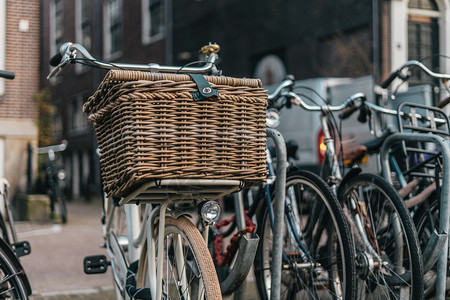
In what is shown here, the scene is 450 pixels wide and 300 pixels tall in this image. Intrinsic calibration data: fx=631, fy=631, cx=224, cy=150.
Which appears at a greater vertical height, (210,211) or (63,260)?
(210,211)

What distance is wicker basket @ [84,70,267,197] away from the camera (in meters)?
2.41

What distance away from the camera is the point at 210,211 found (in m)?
2.67

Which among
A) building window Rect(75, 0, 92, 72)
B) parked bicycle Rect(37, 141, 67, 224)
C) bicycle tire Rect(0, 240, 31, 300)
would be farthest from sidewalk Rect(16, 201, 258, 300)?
building window Rect(75, 0, 92, 72)

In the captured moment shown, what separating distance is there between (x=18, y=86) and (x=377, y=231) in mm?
8297

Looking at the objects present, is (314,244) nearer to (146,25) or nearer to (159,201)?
(159,201)

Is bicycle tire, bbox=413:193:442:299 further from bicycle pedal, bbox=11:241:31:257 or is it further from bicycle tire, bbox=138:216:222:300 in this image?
bicycle pedal, bbox=11:241:31:257

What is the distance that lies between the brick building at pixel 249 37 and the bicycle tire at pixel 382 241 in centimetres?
823

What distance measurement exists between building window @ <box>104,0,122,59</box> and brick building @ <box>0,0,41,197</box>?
12843mm

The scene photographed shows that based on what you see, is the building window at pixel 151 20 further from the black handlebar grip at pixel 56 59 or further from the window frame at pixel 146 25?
the black handlebar grip at pixel 56 59

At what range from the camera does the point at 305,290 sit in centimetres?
335

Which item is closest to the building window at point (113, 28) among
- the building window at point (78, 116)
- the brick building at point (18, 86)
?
the building window at point (78, 116)

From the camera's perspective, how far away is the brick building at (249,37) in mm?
13992

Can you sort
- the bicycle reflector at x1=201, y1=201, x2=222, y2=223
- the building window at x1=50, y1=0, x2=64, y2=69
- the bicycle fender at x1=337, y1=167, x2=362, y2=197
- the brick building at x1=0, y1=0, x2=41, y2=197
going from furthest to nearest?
the building window at x1=50, y1=0, x2=64, y2=69, the brick building at x1=0, y1=0, x2=41, y2=197, the bicycle fender at x1=337, y1=167, x2=362, y2=197, the bicycle reflector at x1=201, y1=201, x2=222, y2=223

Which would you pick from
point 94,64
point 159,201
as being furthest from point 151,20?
point 159,201
